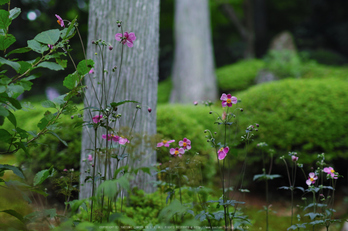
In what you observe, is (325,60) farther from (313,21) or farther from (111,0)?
(111,0)

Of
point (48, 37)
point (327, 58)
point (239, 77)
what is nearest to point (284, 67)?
point (239, 77)

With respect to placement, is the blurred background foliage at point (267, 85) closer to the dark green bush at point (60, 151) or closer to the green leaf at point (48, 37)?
the dark green bush at point (60, 151)

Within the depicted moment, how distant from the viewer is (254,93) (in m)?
4.55

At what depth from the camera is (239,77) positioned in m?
8.97

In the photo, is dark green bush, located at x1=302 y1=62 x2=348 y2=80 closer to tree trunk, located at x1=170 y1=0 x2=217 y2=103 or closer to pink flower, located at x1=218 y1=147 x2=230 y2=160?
tree trunk, located at x1=170 y1=0 x2=217 y2=103

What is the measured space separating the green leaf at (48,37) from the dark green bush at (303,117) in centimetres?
343

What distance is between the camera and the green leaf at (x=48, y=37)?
116cm

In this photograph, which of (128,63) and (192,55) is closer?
(128,63)

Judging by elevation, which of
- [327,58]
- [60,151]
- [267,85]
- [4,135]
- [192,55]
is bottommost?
[60,151]

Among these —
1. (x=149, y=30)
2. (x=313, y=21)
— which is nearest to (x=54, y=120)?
(x=149, y=30)

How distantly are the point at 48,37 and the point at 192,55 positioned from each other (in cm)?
760

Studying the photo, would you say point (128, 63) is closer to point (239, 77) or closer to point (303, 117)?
point (303, 117)

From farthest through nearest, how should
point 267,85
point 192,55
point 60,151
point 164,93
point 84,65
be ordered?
point 164,93 < point 192,55 < point 267,85 < point 60,151 < point 84,65

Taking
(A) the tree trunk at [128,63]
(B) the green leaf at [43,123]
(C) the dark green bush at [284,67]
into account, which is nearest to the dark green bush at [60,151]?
(A) the tree trunk at [128,63]
